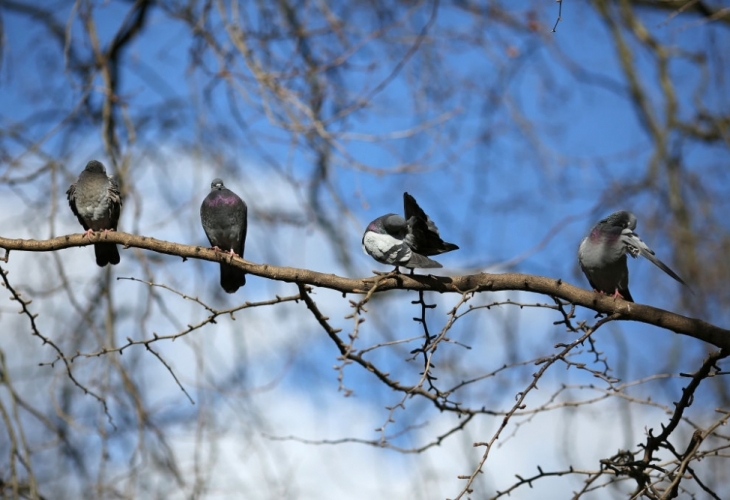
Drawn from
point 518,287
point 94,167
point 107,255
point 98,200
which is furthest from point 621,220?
point 94,167

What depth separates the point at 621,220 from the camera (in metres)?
3.92

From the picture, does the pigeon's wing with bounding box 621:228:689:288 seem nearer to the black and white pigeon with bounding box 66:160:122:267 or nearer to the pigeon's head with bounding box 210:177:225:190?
the pigeon's head with bounding box 210:177:225:190

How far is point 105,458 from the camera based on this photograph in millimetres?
4242

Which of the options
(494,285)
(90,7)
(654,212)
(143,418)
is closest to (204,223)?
(143,418)

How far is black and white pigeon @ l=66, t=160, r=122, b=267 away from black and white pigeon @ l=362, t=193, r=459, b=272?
6.97 feet

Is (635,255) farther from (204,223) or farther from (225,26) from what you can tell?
(225,26)

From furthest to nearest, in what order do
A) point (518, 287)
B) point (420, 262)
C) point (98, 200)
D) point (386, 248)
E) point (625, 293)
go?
point (98, 200) < point (625, 293) < point (386, 248) < point (420, 262) < point (518, 287)

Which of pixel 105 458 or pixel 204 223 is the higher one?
pixel 204 223

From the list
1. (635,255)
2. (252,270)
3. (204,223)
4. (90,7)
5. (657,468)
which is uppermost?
(90,7)

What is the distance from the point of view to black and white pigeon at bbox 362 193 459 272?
3.32 meters

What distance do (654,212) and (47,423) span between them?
15.4 ft

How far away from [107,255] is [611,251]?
2.99m

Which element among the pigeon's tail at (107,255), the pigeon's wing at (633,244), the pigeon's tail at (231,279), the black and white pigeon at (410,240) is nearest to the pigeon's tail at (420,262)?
the black and white pigeon at (410,240)

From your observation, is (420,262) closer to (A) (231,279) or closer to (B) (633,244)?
(B) (633,244)
